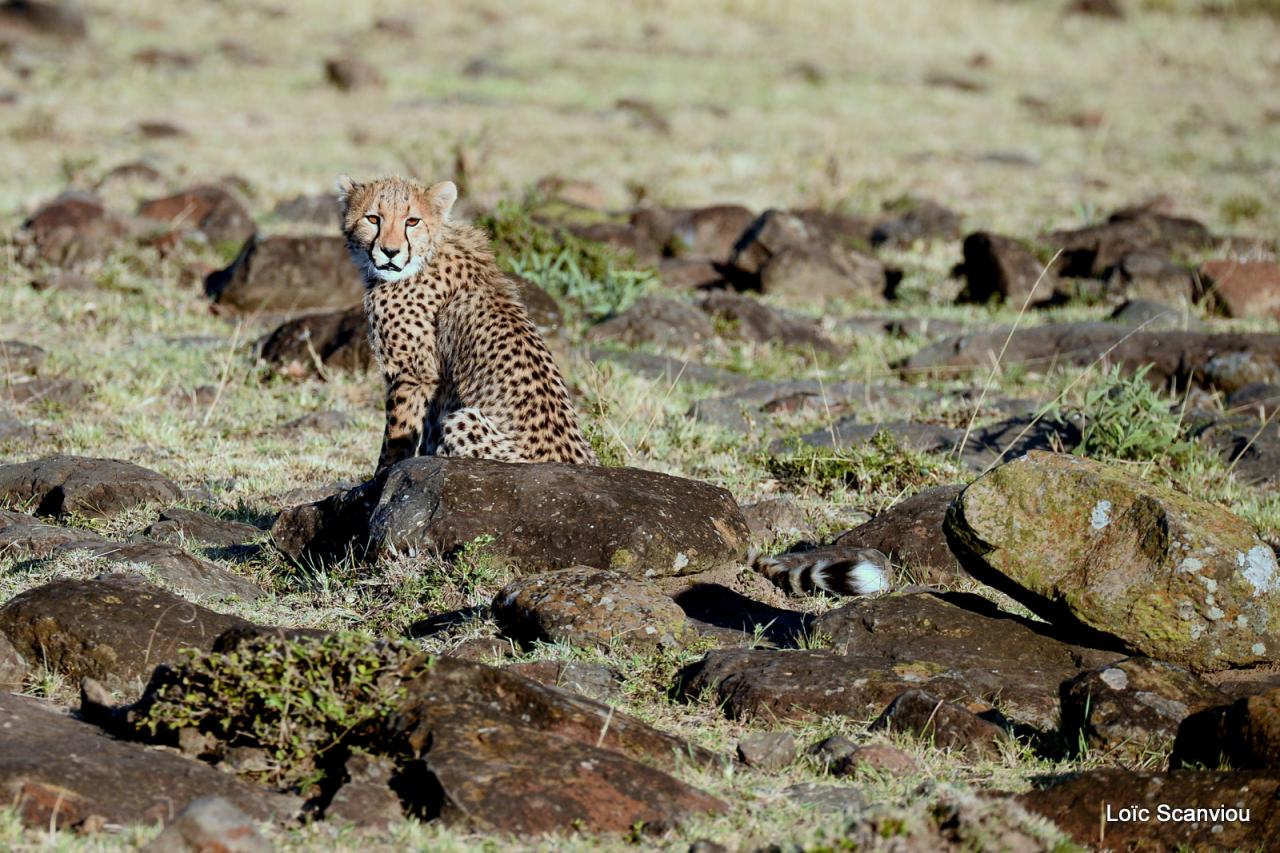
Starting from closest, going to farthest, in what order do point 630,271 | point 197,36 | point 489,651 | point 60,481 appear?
point 489,651 → point 60,481 → point 630,271 → point 197,36

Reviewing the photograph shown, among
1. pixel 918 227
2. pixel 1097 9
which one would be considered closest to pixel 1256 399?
pixel 918 227

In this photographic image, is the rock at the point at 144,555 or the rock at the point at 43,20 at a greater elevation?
the rock at the point at 43,20

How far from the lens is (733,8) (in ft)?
112

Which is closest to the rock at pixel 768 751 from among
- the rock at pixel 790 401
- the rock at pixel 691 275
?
the rock at pixel 790 401

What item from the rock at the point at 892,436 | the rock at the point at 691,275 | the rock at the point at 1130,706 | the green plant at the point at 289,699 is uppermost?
the green plant at the point at 289,699

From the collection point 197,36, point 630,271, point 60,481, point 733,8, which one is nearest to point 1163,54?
point 733,8

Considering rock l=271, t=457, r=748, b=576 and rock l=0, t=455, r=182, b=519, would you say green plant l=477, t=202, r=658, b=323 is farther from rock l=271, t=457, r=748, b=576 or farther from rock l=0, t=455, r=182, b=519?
rock l=271, t=457, r=748, b=576

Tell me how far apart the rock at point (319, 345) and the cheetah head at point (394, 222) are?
232 centimetres

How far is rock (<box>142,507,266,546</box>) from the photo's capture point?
6.56 m

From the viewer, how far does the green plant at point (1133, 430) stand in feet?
26.5

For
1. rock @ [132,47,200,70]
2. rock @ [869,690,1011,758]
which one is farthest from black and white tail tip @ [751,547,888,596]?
rock @ [132,47,200,70]

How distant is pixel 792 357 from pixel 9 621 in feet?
22.8

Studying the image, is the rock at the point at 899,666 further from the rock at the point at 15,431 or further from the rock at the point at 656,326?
the rock at the point at 656,326

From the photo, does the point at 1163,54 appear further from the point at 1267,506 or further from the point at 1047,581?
the point at 1047,581
